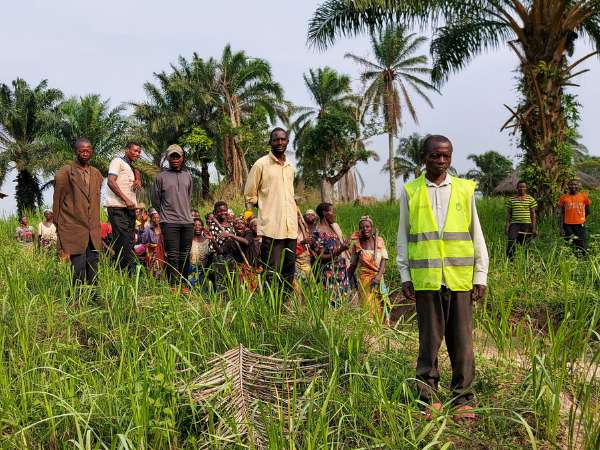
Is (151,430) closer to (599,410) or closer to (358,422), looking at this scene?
(358,422)

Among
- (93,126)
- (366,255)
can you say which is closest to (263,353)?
(366,255)

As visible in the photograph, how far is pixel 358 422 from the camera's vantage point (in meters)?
2.85

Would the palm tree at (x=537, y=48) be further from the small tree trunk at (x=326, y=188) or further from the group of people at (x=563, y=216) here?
the small tree trunk at (x=326, y=188)

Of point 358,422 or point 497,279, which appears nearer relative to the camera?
point 358,422

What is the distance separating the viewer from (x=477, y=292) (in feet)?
10.2

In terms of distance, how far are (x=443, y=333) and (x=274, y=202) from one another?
197 cm

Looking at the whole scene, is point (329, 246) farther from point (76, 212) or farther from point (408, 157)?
point (408, 157)

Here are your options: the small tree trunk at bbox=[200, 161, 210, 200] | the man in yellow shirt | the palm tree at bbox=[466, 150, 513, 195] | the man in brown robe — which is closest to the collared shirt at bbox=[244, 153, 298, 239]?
the man in yellow shirt

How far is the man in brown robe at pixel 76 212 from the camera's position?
4.98 m

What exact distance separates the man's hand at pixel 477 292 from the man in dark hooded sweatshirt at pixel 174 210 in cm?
296

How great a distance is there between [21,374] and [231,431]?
3.67ft

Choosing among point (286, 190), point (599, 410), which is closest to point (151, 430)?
point (599, 410)

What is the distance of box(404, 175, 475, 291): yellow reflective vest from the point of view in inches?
118

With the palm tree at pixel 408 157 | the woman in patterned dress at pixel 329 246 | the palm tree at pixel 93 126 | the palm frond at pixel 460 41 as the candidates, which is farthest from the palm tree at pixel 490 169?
the woman in patterned dress at pixel 329 246
